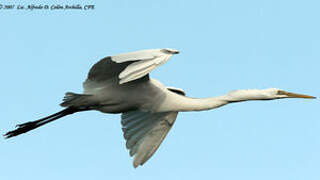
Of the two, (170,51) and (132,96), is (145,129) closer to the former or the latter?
(132,96)

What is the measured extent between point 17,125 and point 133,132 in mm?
1490

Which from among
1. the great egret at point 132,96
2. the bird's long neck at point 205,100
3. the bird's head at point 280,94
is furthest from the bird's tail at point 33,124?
the bird's head at point 280,94

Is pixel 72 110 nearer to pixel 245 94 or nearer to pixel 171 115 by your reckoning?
pixel 171 115

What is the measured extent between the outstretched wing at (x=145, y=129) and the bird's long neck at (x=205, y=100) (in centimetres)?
58

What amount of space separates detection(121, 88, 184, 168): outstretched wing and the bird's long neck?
58 cm

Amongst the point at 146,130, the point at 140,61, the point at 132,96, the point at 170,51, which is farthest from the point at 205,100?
the point at 140,61

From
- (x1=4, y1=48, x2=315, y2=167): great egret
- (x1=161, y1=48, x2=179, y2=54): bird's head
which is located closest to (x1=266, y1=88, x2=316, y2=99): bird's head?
(x1=4, y1=48, x2=315, y2=167): great egret

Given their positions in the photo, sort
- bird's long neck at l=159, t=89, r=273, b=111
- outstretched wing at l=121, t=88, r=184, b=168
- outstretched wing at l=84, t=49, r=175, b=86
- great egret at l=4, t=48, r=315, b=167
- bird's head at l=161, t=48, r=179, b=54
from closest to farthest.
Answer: outstretched wing at l=84, t=49, r=175, b=86
bird's head at l=161, t=48, r=179, b=54
great egret at l=4, t=48, r=315, b=167
bird's long neck at l=159, t=89, r=273, b=111
outstretched wing at l=121, t=88, r=184, b=168

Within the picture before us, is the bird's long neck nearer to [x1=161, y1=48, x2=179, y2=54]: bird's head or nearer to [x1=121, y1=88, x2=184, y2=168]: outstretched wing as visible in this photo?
[x1=121, y1=88, x2=184, y2=168]: outstretched wing

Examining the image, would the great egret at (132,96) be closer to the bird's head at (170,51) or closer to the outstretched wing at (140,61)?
the outstretched wing at (140,61)

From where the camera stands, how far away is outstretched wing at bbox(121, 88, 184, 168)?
8.23m

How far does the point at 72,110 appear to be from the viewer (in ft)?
26.0

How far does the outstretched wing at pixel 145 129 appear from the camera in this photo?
8.23 metres

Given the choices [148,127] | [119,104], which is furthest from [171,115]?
[119,104]
